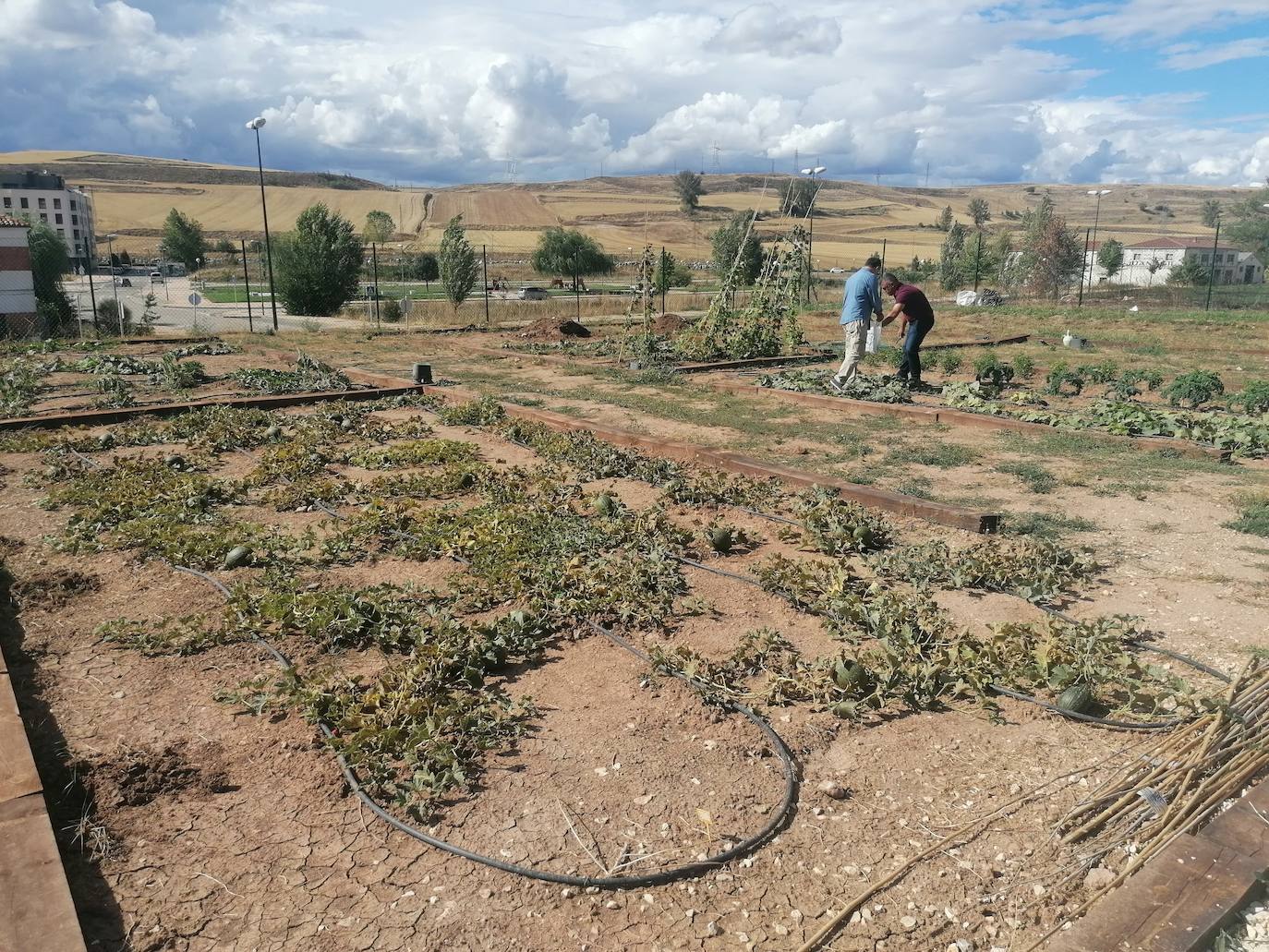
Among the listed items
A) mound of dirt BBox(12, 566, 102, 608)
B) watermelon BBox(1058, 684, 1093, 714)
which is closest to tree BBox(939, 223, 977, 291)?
watermelon BBox(1058, 684, 1093, 714)

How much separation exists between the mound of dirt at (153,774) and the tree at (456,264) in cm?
2540

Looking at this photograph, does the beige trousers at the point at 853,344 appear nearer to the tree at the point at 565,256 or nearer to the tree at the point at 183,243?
the tree at the point at 565,256

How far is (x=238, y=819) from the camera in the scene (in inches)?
111

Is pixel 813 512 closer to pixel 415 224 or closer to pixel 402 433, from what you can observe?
pixel 402 433

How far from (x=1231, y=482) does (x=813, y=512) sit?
12.2 feet

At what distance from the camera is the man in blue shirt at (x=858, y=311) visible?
11.3m

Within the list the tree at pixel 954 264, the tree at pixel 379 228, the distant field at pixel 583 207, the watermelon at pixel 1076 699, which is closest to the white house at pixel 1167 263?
the distant field at pixel 583 207

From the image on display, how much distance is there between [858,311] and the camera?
37.2 feet

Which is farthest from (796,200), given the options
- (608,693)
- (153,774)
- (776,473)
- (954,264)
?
(954,264)

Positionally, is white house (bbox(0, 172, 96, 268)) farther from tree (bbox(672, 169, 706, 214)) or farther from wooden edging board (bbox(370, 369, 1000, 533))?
wooden edging board (bbox(370, 369, 1000, 533))

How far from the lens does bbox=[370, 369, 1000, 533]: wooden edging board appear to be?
575 centimetres

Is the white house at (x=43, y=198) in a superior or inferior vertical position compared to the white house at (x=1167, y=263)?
superior

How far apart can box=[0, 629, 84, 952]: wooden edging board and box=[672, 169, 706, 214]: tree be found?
309 ft

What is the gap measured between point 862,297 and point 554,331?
10229 mm
